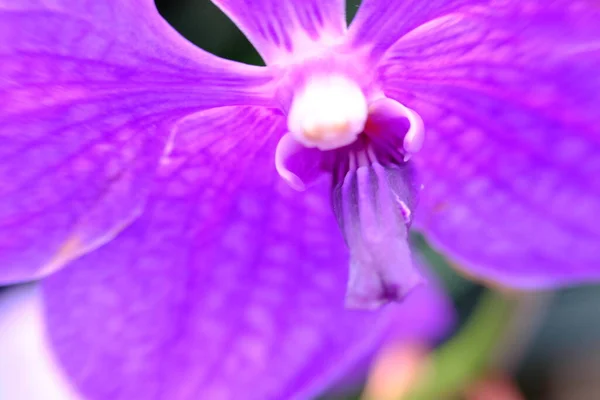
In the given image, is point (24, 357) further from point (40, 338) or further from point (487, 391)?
Answer: point (487, 391)

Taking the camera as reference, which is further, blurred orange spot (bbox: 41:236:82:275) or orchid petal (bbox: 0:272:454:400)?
orchid petal (bbox: 0:272:454:400)

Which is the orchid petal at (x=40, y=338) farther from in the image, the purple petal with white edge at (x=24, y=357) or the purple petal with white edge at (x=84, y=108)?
the purple petal with white edge at (x=84, y=108)

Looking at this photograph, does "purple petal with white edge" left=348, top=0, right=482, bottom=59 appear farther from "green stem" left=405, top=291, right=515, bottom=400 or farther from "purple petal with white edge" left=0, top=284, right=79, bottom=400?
"purple petal with white edge" left=0, top=284, right=79, bottom=400

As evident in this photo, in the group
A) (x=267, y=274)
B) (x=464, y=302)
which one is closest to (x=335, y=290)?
(x=267, y=274)

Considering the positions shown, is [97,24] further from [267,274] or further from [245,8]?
[267,274]

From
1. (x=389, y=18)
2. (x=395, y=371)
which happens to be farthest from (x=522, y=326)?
(x=389, y=18)

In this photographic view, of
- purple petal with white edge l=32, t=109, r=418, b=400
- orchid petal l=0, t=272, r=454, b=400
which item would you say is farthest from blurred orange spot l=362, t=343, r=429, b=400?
purple petal with white edge l=32, t=109, r=418, b=400
